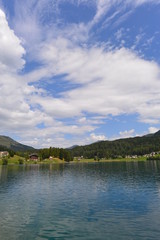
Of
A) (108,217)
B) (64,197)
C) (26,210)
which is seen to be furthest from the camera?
(64,197)

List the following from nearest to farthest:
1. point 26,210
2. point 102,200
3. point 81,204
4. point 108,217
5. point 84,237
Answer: point 84,237, point 108,217, point 26,210, point 81,204, point 102,200

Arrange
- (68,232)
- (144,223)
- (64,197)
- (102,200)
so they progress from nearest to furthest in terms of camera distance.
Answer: (68,232) < (144,223) < (102,200) < (64,197)

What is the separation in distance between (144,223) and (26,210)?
2527 cm

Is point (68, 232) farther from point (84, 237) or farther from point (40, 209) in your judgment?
point (40, 209)

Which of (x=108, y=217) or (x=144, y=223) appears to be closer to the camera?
(x=144, y=223)

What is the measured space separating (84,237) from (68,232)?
138 inches

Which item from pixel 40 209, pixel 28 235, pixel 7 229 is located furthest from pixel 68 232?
pixel 40 209

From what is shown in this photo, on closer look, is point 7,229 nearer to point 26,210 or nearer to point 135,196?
point 26,210

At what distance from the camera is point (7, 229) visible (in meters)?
35.1

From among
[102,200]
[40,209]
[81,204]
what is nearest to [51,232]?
[40,209]

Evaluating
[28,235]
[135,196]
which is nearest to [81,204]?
[135,196]

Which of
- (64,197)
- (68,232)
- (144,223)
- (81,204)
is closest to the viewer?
(68,232)

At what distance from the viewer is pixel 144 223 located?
3747 centimetres

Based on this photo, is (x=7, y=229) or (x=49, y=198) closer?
(x=7, y=229)
